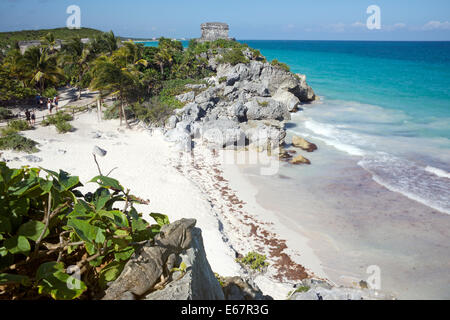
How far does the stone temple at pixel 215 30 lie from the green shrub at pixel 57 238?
185 ft

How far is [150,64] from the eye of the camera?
3488 cm

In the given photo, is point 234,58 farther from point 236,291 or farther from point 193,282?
point 193,282

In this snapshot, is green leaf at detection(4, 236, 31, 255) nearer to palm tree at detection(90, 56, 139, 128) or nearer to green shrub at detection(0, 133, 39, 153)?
green shrub at detection(0, 133, 39, 153)

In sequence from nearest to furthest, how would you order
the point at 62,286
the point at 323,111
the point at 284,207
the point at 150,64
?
the point at 62,286 → the point at 284,207 → the point at 323,111 → the point at 150,64

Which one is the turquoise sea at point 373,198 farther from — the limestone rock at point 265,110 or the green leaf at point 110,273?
the green leaf at point 110,273

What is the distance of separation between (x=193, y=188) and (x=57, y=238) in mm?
11877

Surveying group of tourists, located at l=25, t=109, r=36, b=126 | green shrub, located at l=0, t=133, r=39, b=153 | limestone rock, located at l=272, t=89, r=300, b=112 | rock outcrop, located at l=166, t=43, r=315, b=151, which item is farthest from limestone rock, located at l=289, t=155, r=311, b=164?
group of tourists, located at l=25, t=109, r=36, b=126

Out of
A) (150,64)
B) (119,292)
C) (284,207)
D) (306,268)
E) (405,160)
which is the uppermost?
(150,64)

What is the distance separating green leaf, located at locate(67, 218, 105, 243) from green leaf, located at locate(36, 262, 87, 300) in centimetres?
20

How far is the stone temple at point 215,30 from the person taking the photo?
175 ft

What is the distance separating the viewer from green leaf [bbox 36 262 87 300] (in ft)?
4.98
